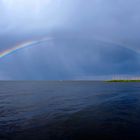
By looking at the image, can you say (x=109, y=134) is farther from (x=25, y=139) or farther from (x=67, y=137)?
(x=25, y=139)

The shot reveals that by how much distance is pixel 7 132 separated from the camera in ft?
40.8

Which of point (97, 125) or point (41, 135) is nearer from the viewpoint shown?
point (41, 135)

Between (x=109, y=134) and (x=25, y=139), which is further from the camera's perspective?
(x=109, y=134)

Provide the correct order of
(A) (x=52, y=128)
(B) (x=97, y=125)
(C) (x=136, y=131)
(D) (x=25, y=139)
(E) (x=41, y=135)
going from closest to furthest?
(D) (x=25, y=139)
(E) (x=41, y=135)
(C) (x=136, y=131)
(A) (x=52, y=128)
(B) (x=97, y=125)

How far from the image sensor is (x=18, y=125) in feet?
47.5

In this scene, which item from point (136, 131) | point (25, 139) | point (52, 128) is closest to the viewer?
point (25, 139)

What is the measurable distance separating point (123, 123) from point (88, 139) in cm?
614

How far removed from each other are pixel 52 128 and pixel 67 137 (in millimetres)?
2723

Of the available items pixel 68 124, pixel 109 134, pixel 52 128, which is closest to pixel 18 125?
pixel 52 128

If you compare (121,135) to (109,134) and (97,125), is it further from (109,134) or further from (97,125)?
(97,125)

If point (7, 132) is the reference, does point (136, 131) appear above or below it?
below

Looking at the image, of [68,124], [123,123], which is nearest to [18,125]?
[68,124]

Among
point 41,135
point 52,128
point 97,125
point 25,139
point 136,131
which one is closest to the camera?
point 25,139

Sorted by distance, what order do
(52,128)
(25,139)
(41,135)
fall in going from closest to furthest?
1. (25,139)
2. (41,135)
3. (52,128)
